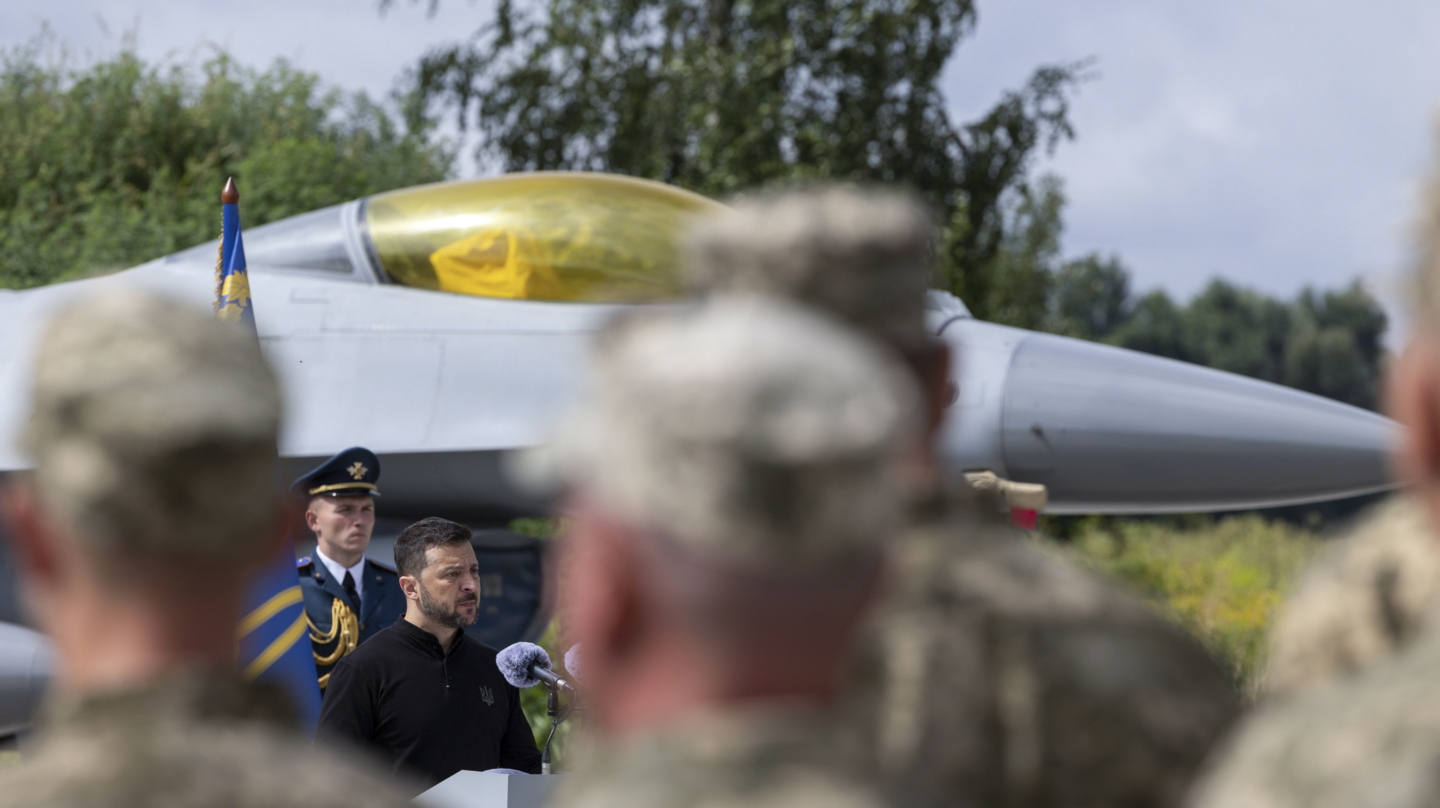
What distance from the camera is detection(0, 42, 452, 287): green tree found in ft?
56.9

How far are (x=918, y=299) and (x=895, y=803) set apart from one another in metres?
0.65

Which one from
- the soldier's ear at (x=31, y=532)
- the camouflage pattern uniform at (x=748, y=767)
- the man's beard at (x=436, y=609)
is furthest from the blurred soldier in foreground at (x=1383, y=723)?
the man's beard at (x=436, y=609)

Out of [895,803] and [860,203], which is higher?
[860,203]

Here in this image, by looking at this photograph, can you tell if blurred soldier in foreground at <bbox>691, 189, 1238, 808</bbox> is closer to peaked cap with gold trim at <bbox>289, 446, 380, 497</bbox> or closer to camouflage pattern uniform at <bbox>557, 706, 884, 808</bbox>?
camouflage pattern uniform at <bbox>557, 706, 884, 808</bbox>

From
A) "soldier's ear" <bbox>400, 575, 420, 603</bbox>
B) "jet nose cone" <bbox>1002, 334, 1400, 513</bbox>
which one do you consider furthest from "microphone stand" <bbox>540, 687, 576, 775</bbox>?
"jet nose cone" <bbox>1002, 334, 1400, 513</bbox>

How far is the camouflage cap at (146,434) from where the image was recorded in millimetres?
1360

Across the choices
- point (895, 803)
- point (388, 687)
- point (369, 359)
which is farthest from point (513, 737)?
point (895, 803)

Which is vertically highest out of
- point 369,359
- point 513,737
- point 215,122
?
point 215,122

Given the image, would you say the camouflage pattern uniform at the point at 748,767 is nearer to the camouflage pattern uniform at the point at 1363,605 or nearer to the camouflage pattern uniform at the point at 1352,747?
the camouflage pattern uniform at the point at 1352,747

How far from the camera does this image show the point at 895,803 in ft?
4.13

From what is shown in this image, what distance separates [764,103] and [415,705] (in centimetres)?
1366

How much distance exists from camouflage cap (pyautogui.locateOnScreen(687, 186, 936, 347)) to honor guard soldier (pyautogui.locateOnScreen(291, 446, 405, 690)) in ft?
12.6

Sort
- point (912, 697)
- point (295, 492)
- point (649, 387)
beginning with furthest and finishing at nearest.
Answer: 1. point (295, 492)
2. point (912, 697)
3. point (649, 387)

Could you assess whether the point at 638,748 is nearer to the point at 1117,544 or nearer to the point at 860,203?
the point at 860,203
